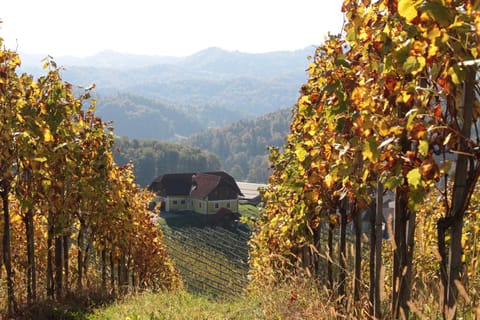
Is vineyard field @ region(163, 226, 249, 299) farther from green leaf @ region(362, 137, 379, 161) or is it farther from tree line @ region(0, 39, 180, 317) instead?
green leaf @ region(362, 137, 379, 161)

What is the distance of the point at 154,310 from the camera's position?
24.4 ft

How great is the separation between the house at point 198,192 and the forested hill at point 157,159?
61028 millimetres

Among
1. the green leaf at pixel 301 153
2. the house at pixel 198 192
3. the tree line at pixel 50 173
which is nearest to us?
the green leaf at pixel 301 153

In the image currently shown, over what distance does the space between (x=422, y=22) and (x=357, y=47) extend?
1326 mm

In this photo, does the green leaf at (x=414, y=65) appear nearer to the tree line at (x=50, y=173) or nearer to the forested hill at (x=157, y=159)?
the tree line at (x=50, y=173)

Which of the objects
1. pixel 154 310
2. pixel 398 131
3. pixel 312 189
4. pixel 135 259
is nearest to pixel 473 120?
pixel 398 131

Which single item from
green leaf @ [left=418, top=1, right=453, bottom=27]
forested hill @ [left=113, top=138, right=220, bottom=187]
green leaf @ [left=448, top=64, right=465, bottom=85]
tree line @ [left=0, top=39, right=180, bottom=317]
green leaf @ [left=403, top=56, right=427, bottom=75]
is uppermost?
green leaf @ [left=418, top=1, right=453, bottom=27]

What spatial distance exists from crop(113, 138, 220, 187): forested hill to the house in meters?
61.0

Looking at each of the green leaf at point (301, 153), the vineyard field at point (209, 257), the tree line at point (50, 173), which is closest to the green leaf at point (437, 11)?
the green leaf at point (301, 153)

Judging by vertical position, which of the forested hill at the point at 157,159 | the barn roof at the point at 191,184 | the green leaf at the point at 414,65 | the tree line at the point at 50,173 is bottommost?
the forested hill at the point at 157,159

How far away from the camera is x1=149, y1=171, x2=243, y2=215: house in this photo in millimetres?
83625

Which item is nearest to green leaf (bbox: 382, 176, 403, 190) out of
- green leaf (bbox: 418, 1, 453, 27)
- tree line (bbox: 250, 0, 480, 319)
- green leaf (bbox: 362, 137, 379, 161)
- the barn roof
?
tree line (bbox: 250, 0, 480, 319)

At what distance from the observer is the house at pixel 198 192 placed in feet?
274

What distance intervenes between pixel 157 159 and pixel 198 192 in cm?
7141
